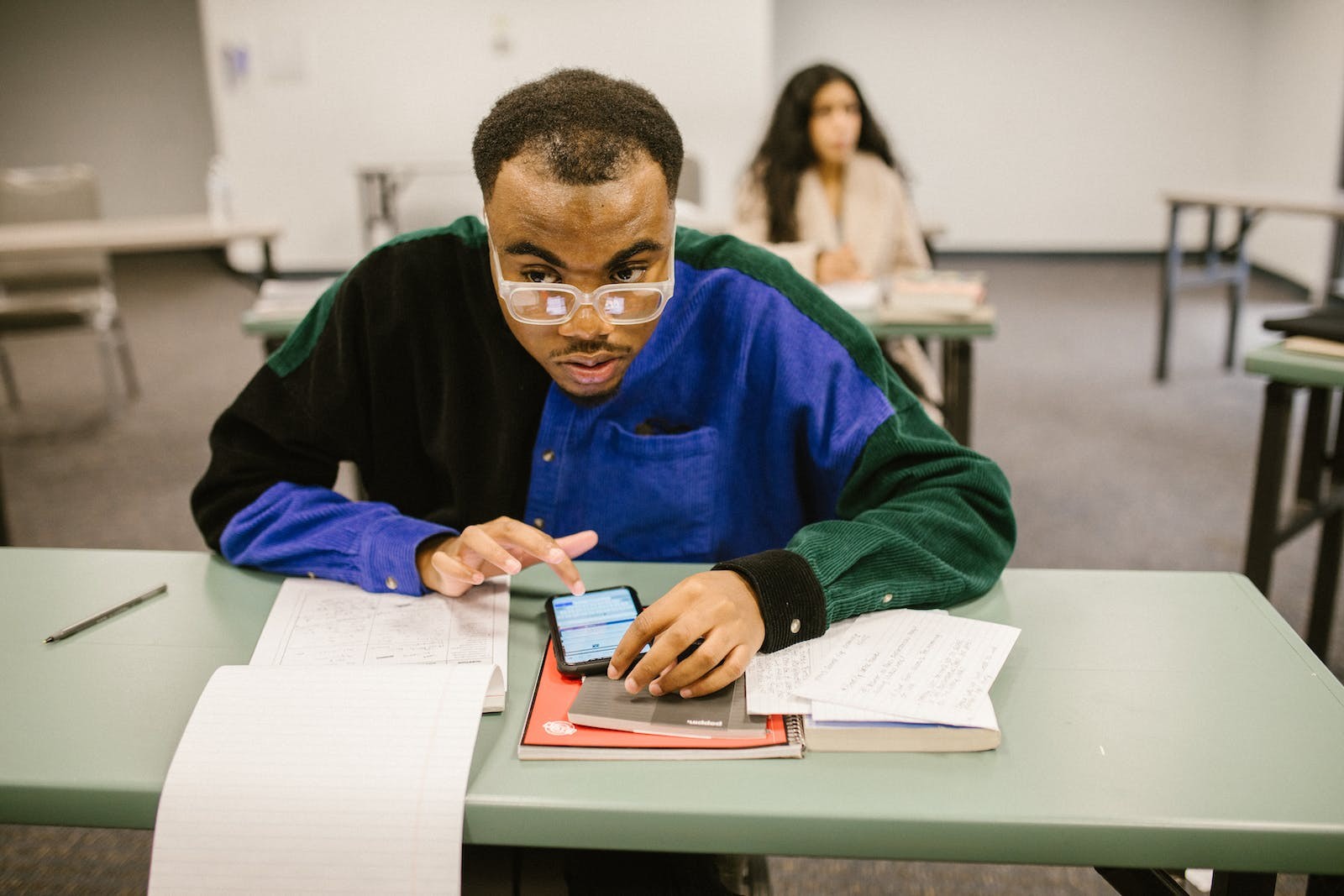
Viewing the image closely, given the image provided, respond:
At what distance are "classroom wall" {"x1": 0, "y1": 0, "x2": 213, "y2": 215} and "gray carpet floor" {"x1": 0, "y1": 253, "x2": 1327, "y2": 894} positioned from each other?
6.76ft

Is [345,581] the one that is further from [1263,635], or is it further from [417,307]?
[1263,635]

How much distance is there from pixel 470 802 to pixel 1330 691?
28.5 inches

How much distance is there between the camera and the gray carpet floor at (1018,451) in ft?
5.76

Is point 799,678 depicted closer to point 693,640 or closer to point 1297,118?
point 693,640

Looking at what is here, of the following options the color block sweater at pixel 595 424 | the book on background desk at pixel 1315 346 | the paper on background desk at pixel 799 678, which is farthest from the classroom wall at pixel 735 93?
the paper on background desk at pixel 799 678

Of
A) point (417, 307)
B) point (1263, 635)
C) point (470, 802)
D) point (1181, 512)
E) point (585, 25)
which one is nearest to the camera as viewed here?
point (470, 802)

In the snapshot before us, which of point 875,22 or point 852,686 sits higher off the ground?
point 875,22

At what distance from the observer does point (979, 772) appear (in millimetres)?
805

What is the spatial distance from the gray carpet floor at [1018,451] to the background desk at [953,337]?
1.44 ft

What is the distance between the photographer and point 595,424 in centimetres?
126

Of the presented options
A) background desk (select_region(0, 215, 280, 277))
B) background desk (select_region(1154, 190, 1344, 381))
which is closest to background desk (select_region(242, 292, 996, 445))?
background desk (select_region(0, 215, 280, 277))

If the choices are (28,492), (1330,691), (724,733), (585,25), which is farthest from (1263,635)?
(585,25)

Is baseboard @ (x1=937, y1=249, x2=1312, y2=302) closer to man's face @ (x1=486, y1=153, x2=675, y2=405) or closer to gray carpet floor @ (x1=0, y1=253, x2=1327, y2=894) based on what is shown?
gray carpet floor @ (x1=0, y1=253, x2=1327, y2=894)

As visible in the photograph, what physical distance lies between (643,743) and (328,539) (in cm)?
48
